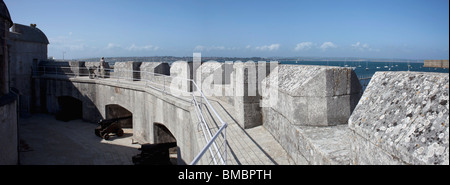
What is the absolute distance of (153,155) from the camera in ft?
32.1

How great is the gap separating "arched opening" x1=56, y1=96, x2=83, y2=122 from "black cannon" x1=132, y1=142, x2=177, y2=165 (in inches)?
391

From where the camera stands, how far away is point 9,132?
9469mm

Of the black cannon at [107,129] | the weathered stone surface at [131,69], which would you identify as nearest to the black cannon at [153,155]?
the black cannon at [107,129]

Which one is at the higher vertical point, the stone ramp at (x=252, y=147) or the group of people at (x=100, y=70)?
the group of people at (x=100, y=70)

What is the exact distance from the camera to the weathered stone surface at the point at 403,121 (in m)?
1.80

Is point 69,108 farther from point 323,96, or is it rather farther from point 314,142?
point 314,142

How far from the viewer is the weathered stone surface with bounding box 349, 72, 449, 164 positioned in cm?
180

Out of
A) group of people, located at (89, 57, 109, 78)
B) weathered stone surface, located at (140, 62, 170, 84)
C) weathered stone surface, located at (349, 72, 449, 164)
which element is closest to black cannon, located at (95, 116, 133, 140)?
weathered stone surface, located at (140, 62, 170, 84)

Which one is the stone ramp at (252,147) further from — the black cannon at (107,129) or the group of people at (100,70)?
the group of people at (100,70)

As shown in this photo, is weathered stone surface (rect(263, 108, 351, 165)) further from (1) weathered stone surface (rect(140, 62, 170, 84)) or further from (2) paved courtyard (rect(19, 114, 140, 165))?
(1) weathered stone surface (rect(140, 62, 170, 84))

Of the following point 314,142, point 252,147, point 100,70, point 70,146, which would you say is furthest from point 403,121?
point 100,70

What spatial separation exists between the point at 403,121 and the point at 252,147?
2.47 m

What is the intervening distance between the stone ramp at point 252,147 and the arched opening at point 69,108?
15.0m

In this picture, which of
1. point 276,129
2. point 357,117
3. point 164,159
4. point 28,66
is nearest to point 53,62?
point 28,66
